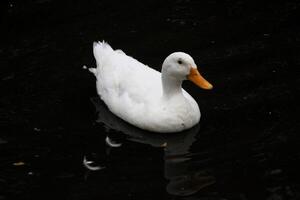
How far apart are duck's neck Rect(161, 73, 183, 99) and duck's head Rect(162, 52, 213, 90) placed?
110 mm

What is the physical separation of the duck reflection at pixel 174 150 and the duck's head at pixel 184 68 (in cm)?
61

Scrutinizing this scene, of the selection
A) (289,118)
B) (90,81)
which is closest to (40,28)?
(90,81)

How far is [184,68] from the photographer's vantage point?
316 inches

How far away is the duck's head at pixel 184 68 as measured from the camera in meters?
7.97

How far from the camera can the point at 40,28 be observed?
11156 millimetres

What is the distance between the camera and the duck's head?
797 centimetres

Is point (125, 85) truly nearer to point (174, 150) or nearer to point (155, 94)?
point (155, 94)

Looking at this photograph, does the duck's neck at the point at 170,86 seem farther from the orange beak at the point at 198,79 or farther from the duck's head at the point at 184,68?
the orange beak at the point at 198,79

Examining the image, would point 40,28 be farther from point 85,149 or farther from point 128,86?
point 85,149

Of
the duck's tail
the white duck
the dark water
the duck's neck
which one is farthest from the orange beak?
the duck's tail

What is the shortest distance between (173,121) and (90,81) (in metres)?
2.12

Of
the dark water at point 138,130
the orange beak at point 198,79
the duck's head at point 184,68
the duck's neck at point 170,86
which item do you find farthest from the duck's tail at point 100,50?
the orange beak at point 198,79

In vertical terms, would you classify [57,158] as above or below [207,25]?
below

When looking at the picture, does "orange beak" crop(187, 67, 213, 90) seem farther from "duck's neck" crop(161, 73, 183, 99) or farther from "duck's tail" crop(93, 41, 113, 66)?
"duck's tail" crop(93, 41, 113, 66)
